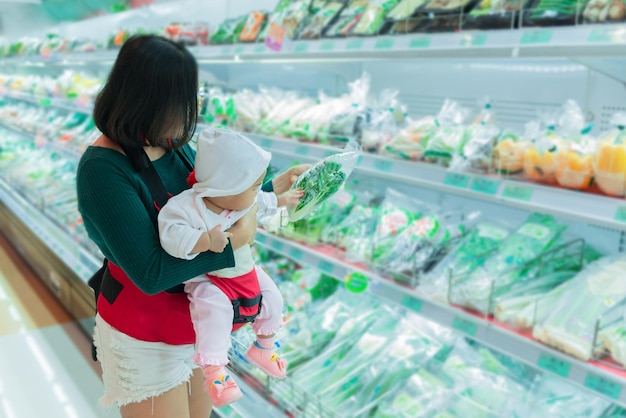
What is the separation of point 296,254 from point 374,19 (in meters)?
0.79

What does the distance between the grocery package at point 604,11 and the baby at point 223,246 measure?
2.36ft

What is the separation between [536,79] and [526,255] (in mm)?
626

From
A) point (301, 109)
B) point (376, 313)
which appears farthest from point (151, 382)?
point (301, 109)

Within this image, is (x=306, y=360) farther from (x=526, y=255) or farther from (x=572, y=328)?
(x=572, y=328)

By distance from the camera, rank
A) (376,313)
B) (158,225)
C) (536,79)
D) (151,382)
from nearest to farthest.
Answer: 1. (158,225)
2. (151,382)
3. (536,79)
4. (376,313)

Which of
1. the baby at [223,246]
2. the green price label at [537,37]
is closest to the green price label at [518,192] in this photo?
the green price label at [537,37]

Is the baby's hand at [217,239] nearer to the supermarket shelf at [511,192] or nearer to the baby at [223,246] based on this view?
the baby at [223,246]

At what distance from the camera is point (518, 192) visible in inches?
51.8

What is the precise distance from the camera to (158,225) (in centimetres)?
86

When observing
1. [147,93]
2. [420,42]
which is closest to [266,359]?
[147,93]

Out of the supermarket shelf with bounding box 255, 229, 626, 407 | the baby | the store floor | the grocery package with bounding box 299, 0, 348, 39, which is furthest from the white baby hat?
the store floor

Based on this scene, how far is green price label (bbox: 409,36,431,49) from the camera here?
1405mm

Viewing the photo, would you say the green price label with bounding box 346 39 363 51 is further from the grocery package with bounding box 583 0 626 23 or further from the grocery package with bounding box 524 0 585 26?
the grocery package with bounding box 583 0 626 23

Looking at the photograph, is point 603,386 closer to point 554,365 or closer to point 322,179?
point 554,365
